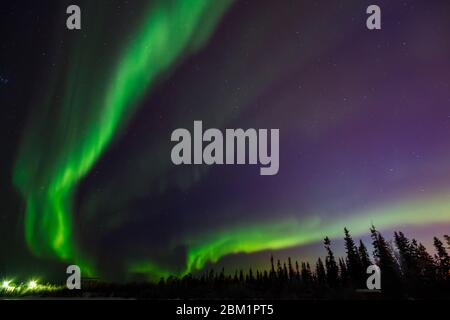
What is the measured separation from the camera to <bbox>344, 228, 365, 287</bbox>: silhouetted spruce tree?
49.5 m

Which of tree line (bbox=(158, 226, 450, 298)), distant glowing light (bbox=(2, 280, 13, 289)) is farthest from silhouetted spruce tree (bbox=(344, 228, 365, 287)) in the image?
distant glowing light (bbox=(2, 280, 13, 289))

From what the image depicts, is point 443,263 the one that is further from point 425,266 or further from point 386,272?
point 386,272

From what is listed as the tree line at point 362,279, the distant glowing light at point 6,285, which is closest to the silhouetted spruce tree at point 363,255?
the tree line at point 362,279

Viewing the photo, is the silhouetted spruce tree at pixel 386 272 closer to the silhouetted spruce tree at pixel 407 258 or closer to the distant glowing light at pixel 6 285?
the silhouetted spruce tree at pixel 407 258

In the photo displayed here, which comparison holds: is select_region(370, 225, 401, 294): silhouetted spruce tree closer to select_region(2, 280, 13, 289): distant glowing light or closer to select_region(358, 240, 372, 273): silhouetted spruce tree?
select_region(358, 240, 372, 273): silhouetted spruce tree

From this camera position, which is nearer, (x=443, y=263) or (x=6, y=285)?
(x=6, y=285)

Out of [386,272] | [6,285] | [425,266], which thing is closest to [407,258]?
[425,266]

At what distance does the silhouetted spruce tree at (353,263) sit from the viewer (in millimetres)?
49544

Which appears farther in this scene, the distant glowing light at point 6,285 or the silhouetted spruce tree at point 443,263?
the silhouetted spruce tree at point 443,263

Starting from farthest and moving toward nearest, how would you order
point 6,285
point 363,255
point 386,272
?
point 363,255, point 386,272, point 6,285

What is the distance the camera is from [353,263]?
51562mm
